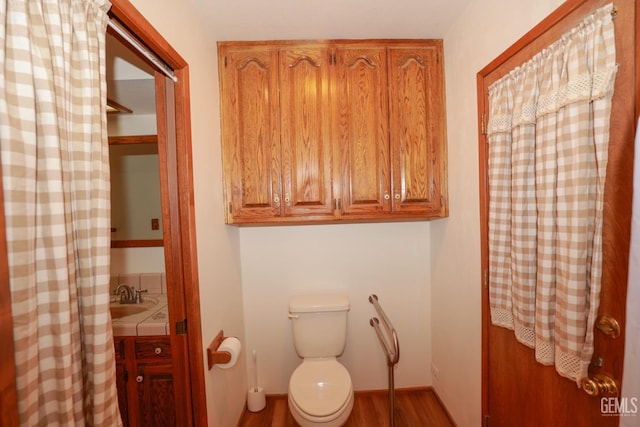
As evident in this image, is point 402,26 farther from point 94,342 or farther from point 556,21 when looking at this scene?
point 94,342

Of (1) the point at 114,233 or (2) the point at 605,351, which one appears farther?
(1) the point at 114,233

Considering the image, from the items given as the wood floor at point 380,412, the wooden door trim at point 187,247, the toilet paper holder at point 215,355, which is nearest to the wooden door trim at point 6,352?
the wooden door trim at point 187,247

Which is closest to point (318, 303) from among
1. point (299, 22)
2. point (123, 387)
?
point (123, 387)

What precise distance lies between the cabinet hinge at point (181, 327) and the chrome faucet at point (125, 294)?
3.19 ft

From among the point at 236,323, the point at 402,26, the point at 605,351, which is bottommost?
the point at 236,323

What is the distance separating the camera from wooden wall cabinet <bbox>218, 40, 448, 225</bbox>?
170 cm

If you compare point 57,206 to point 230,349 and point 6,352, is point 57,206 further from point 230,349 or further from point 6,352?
point 230,349

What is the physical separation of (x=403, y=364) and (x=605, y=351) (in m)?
1.55

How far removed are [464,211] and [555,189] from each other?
0.63 m

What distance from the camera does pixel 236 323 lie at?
1.88m

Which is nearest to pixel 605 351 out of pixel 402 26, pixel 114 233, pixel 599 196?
pixel 599 196

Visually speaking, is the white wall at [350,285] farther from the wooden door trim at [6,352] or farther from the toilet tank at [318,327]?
the wooden door trim at [6,352]

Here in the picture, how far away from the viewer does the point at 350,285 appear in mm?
2123

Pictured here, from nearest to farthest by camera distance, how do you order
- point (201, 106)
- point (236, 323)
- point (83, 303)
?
point (83, 303), point (201, 106), point (236, 323)
